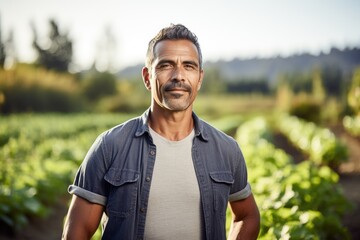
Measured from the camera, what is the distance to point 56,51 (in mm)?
56375

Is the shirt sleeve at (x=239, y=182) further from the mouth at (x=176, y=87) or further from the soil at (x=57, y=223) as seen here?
the soil at (x=57, y=223)

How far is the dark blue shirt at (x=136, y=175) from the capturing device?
6.24 ft

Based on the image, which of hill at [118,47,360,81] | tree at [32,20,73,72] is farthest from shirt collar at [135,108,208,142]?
hill at [118,47,360,81]

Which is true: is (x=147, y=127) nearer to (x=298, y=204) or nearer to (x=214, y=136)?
(x=214, y=136)

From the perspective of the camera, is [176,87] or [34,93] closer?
[176,87]

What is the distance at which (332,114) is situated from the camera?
3784 cm

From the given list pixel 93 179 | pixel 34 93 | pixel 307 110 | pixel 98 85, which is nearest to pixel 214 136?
pixel 93 179

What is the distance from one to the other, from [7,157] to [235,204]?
5328 mm

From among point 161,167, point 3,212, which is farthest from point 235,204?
point 3,212

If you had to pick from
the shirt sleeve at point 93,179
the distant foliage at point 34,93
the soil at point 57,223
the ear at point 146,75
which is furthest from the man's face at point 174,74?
the distant foliage at point 34,93

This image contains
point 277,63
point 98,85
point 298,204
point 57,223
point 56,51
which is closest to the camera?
point 298,204

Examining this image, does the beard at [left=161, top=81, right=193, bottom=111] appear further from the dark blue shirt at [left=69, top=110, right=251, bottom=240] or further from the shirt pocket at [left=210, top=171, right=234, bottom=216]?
the shirt pocket at [left=210, top=171, right=234, bottom=216]

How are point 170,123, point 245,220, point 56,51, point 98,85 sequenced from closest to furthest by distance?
point 170,123
point 245,220
point 98,85
point 56,51

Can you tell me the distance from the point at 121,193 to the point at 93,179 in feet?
0.53
